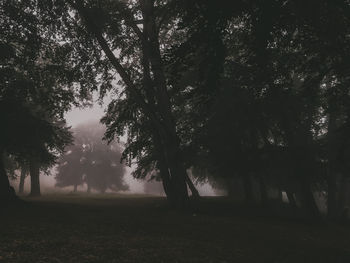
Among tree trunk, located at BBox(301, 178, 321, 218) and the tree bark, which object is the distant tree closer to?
the tree bark

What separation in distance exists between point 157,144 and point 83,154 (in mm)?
41339

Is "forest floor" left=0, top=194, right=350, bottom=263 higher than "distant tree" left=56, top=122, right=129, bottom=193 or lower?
lower

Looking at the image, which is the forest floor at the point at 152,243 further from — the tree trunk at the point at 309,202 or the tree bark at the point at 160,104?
the tree trunk at the point at 309,202

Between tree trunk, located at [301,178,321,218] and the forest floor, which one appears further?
tree trunk, located at [301,178,321,218]

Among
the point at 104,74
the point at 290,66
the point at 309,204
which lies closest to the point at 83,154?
the point at 104,74

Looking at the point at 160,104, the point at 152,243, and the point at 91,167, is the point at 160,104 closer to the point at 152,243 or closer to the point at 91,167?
the point at 152,243

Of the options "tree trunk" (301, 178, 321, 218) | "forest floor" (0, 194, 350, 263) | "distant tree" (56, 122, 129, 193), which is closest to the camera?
"forest floor" (0, 194, 350, 263)

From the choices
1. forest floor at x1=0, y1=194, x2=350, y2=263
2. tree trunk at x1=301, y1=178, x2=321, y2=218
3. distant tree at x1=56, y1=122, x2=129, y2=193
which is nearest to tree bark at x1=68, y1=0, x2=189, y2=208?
forest floor at x1=0, y1=194, x2=350, y2=263

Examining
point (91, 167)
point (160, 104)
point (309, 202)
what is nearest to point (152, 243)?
point (160, 104)

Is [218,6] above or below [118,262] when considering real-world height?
above

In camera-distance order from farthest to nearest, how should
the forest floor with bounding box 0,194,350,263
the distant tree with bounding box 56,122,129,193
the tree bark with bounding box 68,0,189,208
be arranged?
the distant tree with bounding box 56,122,129,193 → the tree bark with bounding box 68,0,189,208 → the forest floor with bounding box 0,194,350,263

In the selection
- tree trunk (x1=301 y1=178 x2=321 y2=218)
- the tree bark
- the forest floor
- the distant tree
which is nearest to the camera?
the forest floor

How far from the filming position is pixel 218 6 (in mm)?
4012

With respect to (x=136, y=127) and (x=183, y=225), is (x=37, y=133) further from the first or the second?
(x=183, y=225)
